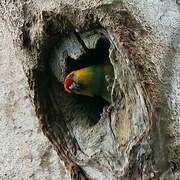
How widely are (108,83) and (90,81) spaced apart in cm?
21

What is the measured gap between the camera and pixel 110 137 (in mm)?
1092

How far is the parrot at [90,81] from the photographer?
1.28 metres

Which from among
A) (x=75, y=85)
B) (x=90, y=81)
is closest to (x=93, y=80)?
(x=90, y=81)

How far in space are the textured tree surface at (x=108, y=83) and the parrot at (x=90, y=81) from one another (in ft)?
0.06

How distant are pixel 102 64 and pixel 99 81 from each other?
88 mm

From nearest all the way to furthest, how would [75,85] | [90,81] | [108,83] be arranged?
1. [108,83]
2. [75,85]
3. [90,81]

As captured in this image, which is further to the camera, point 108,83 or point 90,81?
point 90,81

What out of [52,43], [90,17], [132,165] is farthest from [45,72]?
[132,165]

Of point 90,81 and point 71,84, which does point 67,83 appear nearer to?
point 71,84

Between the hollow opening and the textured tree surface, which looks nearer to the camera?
the textured tree surface

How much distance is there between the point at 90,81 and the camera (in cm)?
138

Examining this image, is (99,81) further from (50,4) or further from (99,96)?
(50,4)

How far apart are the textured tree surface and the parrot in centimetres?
2

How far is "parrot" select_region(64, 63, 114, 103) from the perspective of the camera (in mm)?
1283
